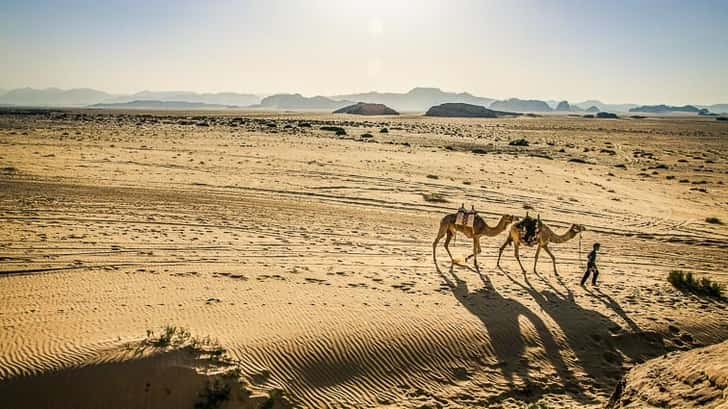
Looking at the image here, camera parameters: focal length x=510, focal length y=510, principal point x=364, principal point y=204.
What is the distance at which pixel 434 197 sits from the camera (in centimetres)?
2291

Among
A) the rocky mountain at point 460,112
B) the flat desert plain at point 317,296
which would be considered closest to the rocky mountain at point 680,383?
the flat desert plain at point 317,296

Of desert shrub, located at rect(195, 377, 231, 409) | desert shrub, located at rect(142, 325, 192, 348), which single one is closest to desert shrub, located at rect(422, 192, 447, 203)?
desert shrub, located at rect(142, 325, 192, 348)

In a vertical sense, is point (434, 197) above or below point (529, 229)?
below

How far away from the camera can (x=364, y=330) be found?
31.1 ft

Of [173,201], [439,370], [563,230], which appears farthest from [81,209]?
[563,230]

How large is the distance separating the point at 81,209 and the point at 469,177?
63.3ft

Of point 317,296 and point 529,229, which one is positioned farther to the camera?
point 529,229

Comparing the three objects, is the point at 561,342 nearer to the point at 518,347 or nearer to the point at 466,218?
the point at 518,347

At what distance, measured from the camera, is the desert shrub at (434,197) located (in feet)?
73.5

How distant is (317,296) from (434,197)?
42.4 ft

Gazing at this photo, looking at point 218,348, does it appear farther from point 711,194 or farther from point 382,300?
point 711,194

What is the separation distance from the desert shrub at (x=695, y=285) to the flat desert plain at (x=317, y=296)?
1.09ft

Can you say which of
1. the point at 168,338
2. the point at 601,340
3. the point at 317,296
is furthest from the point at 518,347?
the point at 168,338

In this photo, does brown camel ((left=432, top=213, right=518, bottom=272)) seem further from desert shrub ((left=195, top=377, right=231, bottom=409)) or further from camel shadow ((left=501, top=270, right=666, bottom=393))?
desert shrub ((left=195, top=377, right=231, bottom=409))
